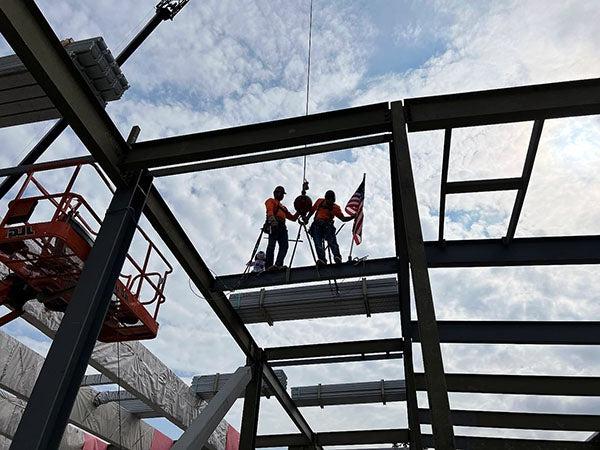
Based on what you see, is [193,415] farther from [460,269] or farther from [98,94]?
[98,94]

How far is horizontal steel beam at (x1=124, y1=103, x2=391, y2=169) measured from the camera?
6719 mm

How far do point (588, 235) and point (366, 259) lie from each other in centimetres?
379

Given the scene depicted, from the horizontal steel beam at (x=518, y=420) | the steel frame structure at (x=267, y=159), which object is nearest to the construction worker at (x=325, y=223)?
the steel frame structure at (x=267, y=159)

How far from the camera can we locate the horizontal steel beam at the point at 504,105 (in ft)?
20.5

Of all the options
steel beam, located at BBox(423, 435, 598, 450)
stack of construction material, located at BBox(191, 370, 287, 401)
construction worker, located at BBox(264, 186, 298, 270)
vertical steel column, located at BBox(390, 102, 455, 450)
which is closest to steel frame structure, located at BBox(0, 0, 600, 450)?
vertical steel column, located at BBox(390, 102, 455, 450)

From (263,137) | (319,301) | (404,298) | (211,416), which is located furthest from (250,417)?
(263,137)

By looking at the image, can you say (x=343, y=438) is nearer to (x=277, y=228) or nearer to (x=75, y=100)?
(x=277, y=228)

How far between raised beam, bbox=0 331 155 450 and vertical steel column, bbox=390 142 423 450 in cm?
656

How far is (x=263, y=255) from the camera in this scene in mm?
10164

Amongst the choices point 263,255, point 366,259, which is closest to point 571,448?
point 366,259

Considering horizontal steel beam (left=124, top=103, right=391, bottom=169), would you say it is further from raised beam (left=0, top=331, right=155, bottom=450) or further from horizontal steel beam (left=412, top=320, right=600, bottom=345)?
raised beam (left=0, top=331, right=155, bottom=450)

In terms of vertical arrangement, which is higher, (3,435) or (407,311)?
(407,311)

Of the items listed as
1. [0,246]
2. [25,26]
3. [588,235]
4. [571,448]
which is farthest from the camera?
[571,448]

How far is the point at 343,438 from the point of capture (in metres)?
15.2
